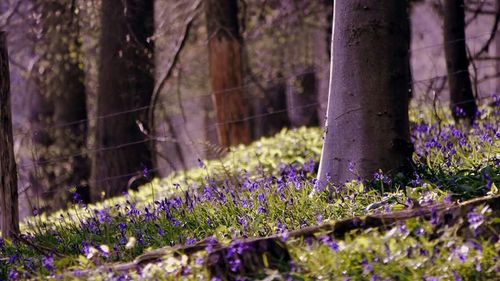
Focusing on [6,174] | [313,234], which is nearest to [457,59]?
[6,174]

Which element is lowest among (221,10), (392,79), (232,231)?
(232,231)

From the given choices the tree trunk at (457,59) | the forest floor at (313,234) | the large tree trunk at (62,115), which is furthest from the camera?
the large tree trunk at (62,115)

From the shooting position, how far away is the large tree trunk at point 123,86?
14219 millimetres

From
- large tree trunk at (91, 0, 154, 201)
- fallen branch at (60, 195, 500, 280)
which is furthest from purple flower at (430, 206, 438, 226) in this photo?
large tree trunk at (91, 0, 154, 201)

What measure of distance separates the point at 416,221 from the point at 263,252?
80 centimetres

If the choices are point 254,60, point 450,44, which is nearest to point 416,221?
point 450,44

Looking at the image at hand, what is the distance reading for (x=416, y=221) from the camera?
4.63 meters

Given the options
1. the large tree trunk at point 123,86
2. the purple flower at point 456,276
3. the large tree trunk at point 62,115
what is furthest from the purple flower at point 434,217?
the large tree trunk at point 62,115

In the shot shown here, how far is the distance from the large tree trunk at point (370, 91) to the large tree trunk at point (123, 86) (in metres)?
7.37

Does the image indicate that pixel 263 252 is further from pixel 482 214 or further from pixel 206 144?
pixel 206 144

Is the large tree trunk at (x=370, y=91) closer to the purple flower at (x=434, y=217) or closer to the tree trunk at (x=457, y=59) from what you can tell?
the purple flower at (x=434, y=217)

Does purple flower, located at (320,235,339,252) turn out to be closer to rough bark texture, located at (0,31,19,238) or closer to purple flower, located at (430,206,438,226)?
purple flower, located at (430,206,438,226)

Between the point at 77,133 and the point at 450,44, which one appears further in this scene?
the point at 77,133

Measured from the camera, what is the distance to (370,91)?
23.2ft
